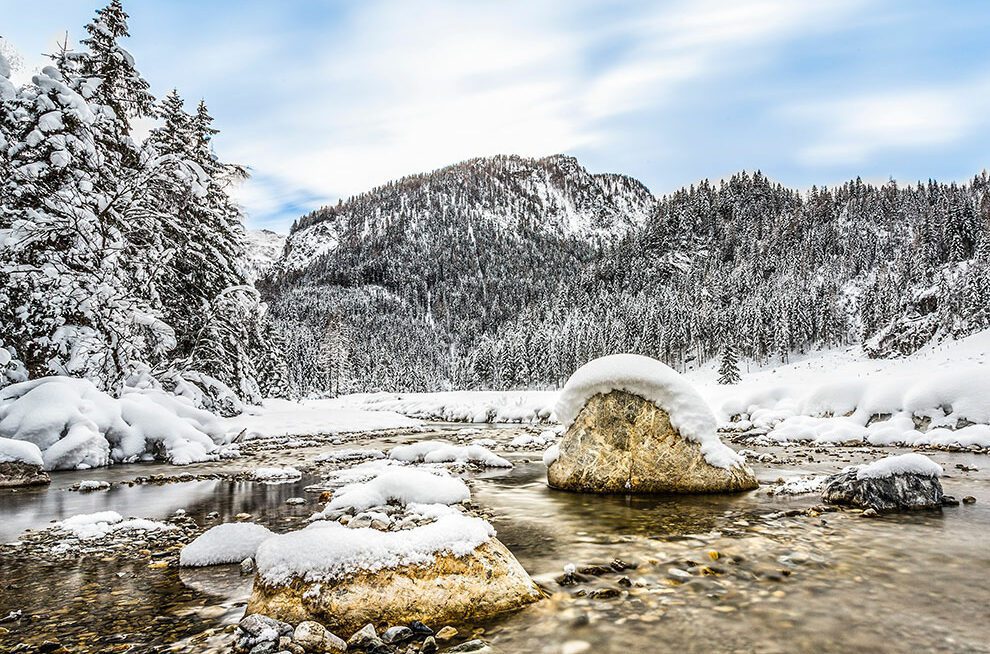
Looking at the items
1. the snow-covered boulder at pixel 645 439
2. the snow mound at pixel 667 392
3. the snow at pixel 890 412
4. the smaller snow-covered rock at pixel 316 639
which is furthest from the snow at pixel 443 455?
the snow at pixel 890 412

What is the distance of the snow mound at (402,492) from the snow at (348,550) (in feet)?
12.8

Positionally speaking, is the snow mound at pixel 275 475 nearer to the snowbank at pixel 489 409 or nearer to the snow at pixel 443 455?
the snow at pixel 443 455

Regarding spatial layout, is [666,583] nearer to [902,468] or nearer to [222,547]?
[222,547]

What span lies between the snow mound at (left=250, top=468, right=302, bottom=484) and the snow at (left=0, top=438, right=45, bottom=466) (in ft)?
14.7

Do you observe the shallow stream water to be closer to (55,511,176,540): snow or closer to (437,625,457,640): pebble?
(437,625,457,640): pebble

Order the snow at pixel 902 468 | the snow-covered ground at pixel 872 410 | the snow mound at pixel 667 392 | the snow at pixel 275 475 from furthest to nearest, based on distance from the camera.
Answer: the snow-covered ground at pixel 872 410 → the snow at pixel 275 475 → the snow mound at pixel 667 392 → the snow at pixel 902 468

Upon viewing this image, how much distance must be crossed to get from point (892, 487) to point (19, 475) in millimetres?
16188

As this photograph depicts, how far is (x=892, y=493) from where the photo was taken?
8383 millimetres

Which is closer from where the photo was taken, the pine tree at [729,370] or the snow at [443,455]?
the snow at [443,455]

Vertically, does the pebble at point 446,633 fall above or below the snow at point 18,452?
below

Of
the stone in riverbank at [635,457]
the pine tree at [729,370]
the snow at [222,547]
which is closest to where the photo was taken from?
the snow at [222,547]

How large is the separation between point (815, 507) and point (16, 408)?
57.3ft

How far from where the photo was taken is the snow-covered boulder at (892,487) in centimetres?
830

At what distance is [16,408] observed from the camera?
13.5 meters
